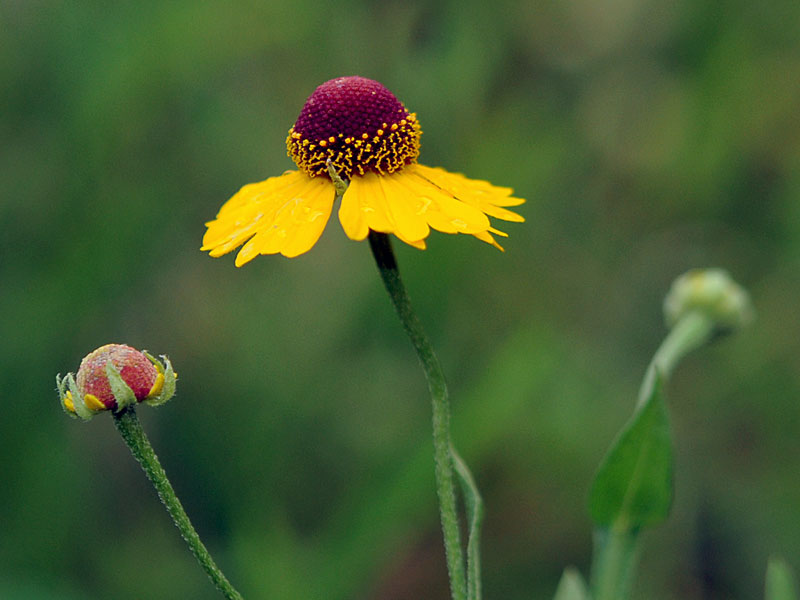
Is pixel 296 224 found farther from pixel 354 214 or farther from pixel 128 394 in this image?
pixel 128 394

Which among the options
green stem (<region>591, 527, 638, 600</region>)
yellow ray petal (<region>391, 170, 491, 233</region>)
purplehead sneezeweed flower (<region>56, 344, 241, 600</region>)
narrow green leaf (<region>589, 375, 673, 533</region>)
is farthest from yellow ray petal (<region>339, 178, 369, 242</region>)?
green stem (<region>591, 527, 638, 600</region>)

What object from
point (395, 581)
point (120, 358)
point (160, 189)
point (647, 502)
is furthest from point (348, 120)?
→ point (395, 581)

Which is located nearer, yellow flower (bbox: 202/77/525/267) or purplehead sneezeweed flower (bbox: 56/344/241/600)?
purplehead sneezeweed flower (bbox: 56/344/241/600)

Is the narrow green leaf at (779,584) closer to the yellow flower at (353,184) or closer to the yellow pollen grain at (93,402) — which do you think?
the yellow flower at (353,184)

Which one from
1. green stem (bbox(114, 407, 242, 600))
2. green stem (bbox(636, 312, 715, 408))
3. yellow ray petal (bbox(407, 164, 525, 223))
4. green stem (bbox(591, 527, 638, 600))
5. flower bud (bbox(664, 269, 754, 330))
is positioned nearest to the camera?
green stem (bbox(114, 407, 242, 600))

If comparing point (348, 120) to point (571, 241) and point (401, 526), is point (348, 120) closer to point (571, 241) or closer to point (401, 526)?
point (401, 526)

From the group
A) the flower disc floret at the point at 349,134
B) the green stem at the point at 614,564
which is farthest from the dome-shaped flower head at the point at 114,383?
the green stem at the point at 614,564

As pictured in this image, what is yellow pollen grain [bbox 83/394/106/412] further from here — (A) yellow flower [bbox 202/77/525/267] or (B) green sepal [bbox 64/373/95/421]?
(A) yellow flower [bbox 202/77/525/267]
